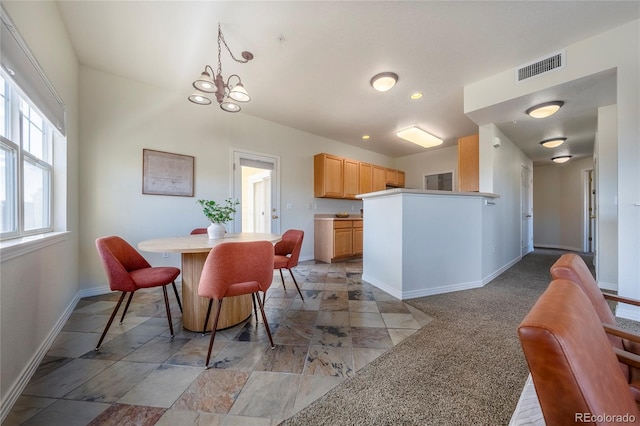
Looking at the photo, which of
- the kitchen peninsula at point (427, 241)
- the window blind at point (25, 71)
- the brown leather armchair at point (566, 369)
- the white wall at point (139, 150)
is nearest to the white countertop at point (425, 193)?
the kitchen peninsula at point (427, 241)

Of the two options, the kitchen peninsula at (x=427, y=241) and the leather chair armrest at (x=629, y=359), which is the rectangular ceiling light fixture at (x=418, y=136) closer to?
the kitchen peninsula at (x=427, y=241)

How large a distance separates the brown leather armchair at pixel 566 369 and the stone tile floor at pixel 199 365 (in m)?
1.10

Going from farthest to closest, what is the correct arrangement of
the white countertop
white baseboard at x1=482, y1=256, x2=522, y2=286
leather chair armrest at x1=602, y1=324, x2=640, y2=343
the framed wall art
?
white baseboard at x1=482, y1=256, x2=522, y2=286, the framed wall art, the white countertop, leather chair armrest at x1=602, y1=324, x2=640, y2=343

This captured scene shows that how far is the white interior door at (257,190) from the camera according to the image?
3.85 m

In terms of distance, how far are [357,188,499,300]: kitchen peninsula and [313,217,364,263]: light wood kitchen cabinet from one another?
1402 mm

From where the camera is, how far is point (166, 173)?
315 cm

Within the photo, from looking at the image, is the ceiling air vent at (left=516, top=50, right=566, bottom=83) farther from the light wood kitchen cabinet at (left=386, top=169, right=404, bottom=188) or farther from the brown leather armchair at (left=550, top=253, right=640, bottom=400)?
the light wood kitchen cabinet at (left=386, top=169, right=404, bottom=188)

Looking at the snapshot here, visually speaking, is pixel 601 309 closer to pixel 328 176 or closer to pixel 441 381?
pixel 441 381

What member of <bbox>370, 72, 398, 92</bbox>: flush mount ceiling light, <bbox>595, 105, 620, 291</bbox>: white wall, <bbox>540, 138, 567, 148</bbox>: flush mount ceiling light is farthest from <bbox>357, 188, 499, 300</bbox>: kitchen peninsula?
<bbox>540, 138, 567, 148</bbox>: flush mount ceiling light

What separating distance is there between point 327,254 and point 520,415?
12.5 feet

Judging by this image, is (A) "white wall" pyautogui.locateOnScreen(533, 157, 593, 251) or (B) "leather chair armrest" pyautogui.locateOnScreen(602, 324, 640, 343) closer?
(B) "leather chair armrest" pyautogui.locateOnScreen(602, 324, 640, 343)

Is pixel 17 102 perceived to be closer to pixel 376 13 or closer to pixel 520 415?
pixel 376 13

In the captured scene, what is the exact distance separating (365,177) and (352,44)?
339cm

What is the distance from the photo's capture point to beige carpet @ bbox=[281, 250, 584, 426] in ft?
3.64
